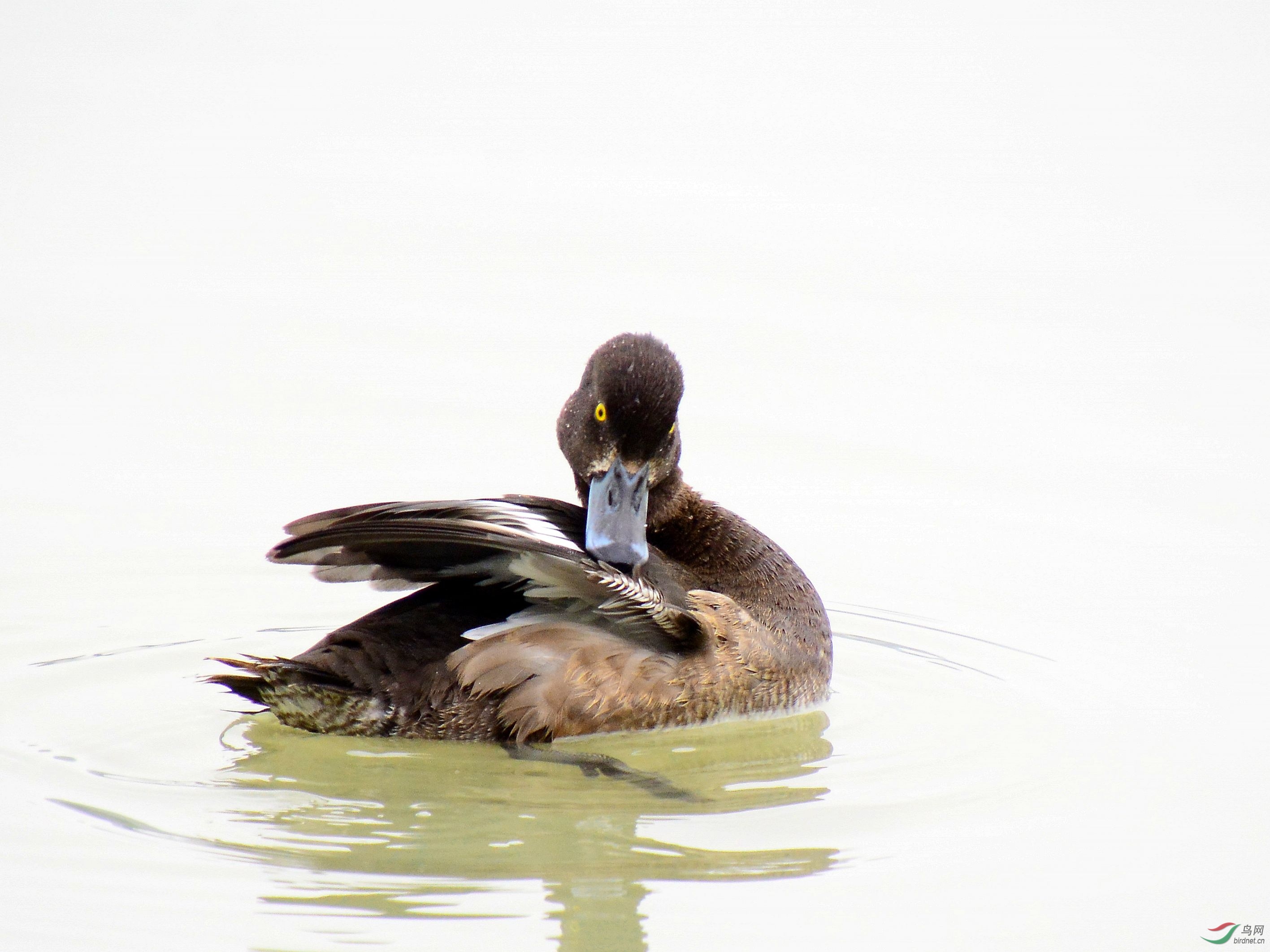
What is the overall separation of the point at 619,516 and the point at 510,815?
1.24m

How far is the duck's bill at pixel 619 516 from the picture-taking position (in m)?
6.08

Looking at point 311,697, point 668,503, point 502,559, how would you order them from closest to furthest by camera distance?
point 502,559, point 311,697, point 668,503

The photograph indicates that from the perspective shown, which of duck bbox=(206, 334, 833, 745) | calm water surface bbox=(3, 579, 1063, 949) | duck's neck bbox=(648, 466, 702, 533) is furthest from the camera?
duck's neck bbox=(648, 466, 702, 533)

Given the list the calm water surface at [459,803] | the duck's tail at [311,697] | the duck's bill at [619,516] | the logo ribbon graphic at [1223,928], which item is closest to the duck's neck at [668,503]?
the duck's bill at [619,516]

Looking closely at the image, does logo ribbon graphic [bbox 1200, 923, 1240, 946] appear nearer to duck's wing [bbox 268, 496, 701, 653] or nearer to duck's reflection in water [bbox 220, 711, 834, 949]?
duck's reflection in water [bbox 220, 711, 834, 949]

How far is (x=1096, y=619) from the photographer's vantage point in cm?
740

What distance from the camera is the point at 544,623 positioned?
19.3 ft

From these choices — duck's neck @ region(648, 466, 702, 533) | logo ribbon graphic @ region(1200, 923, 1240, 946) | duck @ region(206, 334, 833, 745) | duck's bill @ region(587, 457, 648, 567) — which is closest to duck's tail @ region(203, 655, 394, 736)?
duck @ region(206, 334, 833, 745)

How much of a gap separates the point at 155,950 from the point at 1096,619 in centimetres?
434

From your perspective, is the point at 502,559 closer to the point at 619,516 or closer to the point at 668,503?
the point at 619,516

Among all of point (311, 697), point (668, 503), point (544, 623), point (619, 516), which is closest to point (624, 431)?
point (619, 516)

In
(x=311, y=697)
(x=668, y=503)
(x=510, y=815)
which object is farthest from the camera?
(x=668, y=503)

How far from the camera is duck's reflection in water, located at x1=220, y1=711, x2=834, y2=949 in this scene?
190 inches

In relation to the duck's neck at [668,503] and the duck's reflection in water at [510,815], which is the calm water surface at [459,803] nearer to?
the duck's reflection in water at [510,815]
